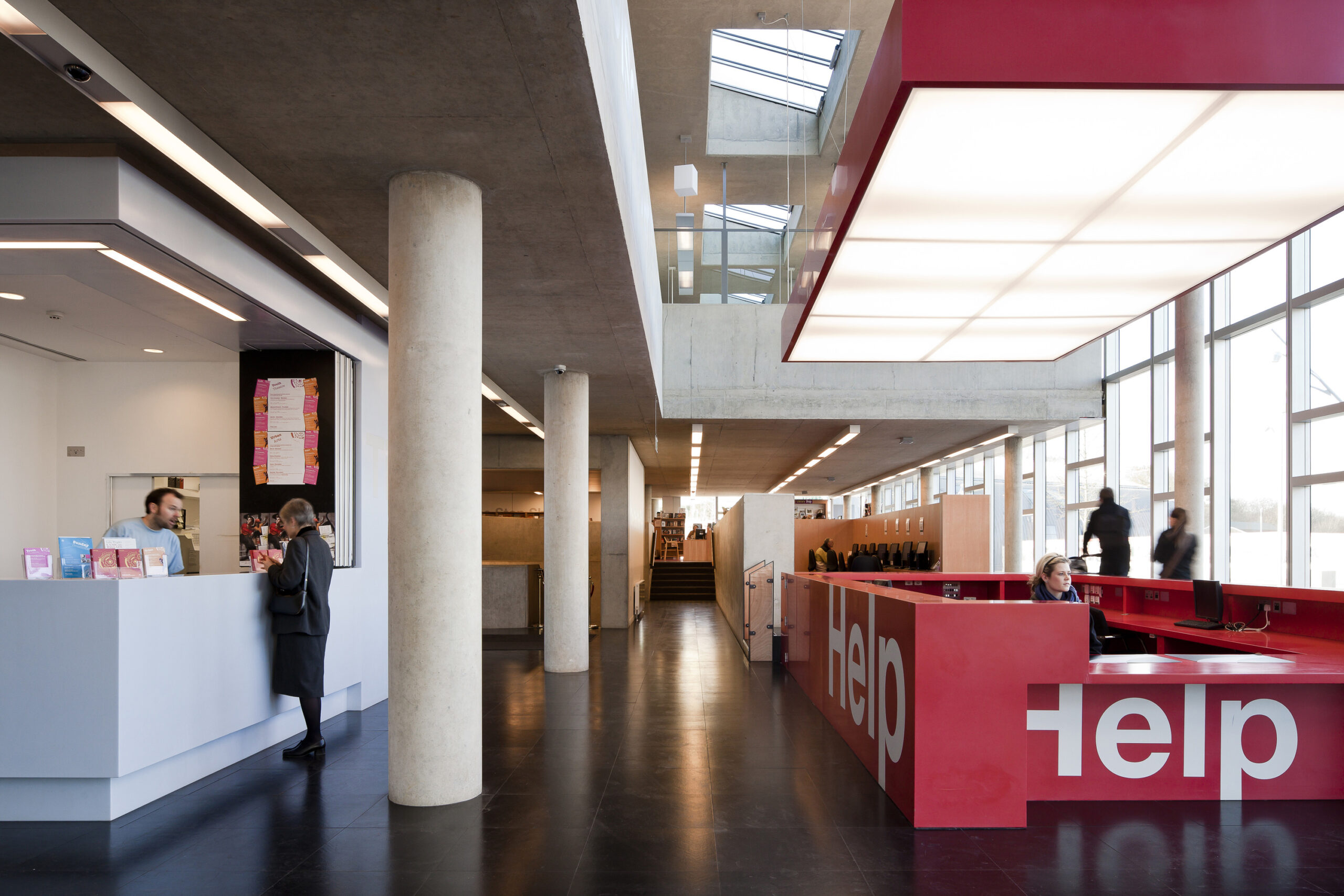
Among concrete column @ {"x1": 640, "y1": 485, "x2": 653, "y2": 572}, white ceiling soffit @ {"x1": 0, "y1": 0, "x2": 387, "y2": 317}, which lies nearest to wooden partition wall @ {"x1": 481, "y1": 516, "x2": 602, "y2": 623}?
concrete column @ {"x1": 640, "y1": 485, "x2": 653, "y2": 572}

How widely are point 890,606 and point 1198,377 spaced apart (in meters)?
9.03

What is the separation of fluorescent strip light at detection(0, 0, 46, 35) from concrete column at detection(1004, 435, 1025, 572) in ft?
49.5

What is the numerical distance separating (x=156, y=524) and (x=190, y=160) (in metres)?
2.70

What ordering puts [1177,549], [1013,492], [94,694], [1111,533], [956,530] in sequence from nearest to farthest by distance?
[94,694] → [1177,549] → [1111,533] → [956,530] → [1013,492]

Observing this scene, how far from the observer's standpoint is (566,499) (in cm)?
1020

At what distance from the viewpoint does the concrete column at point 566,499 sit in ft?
32.7

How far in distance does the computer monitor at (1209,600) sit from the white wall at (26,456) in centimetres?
979

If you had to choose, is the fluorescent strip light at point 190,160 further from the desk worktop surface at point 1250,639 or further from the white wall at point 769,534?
the white wall at point 769,534

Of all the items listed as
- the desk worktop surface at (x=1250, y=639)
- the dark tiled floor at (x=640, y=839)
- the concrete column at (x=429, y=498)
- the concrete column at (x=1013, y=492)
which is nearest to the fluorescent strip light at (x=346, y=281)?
the concrete column at (x=429, y=498)

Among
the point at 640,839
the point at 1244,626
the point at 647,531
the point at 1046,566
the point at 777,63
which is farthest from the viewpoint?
the point at 647,531

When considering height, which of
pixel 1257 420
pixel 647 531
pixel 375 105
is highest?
pixel 375 105

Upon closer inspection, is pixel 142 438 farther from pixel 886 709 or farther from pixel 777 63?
pixel 777 63

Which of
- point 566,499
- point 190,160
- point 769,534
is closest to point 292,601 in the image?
point 190,160

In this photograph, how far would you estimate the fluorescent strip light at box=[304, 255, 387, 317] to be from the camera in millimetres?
6133
